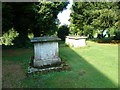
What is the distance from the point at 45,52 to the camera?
169 inches

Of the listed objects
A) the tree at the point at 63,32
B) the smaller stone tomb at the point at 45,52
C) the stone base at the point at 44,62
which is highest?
the tree at the point at 63,32

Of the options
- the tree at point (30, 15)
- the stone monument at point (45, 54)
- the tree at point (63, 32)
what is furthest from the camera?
the tree at point (63, 32)

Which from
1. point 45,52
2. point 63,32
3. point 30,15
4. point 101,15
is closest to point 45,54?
point 45,52

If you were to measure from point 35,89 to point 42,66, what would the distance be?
4.94 feet

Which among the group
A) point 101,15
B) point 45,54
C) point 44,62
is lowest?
point 44,62

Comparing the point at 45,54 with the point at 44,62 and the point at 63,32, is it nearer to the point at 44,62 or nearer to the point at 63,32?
the point at 44,62

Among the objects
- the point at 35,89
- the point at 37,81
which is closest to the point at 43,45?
the point at 37,81

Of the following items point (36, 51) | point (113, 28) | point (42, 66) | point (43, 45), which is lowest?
point (42, 66)

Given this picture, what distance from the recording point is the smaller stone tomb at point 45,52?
165 inches

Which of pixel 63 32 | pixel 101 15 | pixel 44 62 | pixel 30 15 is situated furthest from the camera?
pixel 63 32

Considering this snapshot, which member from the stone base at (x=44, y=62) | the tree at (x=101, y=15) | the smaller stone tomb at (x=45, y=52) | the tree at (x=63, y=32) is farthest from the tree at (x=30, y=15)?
the tree at (x=63, y=32)

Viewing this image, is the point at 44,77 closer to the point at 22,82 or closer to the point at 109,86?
the point at 22,82

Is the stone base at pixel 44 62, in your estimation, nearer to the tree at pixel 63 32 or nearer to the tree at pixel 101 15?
the tree at pixel 101 15

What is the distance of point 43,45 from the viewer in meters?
4.25
